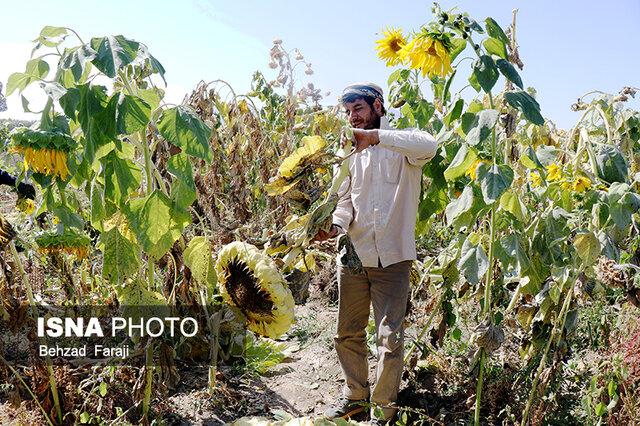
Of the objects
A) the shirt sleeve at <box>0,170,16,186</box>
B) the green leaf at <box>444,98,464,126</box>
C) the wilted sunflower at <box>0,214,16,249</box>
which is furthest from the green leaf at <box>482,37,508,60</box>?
the shirt sleeve at <box>0,170,16,186</box>

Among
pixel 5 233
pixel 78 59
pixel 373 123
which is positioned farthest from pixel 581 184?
pixel 5 233

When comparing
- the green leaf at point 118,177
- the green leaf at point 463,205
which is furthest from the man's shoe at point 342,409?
the green leaf at point 118,177

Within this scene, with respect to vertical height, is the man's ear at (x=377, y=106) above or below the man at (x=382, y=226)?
above

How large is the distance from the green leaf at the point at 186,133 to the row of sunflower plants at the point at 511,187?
0.61 metres

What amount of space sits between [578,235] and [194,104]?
82.4 inches

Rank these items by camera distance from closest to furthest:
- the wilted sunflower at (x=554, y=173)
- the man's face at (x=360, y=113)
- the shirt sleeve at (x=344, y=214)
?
the wilted sunflower at (x=554, y=173) < the man's face at (x=360, y=113) < the shirt sleeve at (x=344, y=214)

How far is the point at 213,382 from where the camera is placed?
7.75 feet

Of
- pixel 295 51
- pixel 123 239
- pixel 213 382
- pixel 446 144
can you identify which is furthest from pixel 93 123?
pixel 295 51

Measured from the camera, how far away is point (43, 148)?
152 cm

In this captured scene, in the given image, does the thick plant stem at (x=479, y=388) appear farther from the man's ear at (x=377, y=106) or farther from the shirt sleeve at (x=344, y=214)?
the man's ear at (x=377, y=106)

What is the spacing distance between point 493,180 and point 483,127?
0.15 metres

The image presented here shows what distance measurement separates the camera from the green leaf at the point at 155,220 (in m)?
1.66

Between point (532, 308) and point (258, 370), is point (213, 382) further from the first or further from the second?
point (532, 308)

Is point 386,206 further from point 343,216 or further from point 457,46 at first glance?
point 457,46
